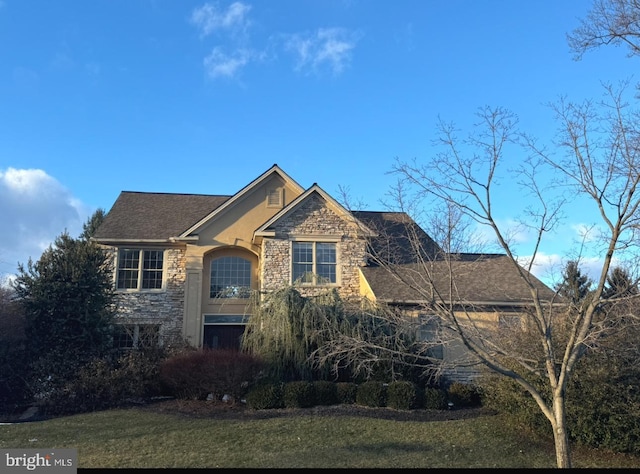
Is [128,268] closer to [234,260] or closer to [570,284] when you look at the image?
[234,260]

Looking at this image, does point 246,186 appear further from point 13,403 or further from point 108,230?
point 13,403

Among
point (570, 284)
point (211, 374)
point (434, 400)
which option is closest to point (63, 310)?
point (211, 374)

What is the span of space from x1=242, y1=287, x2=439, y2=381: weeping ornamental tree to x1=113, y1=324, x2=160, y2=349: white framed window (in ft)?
14.9

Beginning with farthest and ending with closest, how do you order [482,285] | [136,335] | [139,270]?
[139,270]
[136,335]
[482,285]

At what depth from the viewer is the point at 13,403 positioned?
15.2m

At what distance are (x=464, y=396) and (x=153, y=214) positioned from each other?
1593cm

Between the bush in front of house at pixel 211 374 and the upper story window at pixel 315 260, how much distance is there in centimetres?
623

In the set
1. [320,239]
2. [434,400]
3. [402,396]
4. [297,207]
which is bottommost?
[434,400]

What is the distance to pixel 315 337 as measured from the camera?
15984mm

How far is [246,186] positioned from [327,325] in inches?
327

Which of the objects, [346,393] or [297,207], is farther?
[297,207]

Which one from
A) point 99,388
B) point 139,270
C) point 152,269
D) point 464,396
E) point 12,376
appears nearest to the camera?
point 99,388

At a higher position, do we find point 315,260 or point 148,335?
point 315,260

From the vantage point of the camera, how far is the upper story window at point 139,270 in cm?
2205
